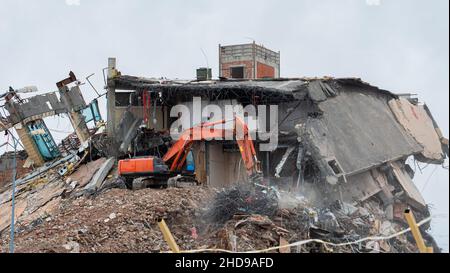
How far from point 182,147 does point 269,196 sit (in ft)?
13.8

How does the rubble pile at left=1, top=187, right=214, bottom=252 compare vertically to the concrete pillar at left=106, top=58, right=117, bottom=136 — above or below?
below

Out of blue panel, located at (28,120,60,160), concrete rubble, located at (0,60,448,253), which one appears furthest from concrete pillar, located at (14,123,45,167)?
concrete rubble, located at (0,60,448,253)

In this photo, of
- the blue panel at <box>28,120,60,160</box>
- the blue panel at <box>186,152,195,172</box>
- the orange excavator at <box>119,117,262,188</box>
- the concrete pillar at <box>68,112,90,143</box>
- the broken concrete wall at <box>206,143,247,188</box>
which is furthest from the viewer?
the blue panel at <box>28,120,60,160</box>

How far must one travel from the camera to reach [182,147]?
18453 mm

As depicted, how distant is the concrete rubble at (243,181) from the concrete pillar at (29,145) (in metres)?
0.30

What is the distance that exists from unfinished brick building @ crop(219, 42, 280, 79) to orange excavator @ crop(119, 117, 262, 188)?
11393 mm

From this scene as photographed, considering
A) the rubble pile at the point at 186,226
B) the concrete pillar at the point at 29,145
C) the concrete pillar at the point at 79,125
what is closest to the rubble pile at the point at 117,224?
the rubble pile at the point at 186,226

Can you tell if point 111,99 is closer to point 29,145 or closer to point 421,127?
point 29,145

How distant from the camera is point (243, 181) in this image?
17844mm

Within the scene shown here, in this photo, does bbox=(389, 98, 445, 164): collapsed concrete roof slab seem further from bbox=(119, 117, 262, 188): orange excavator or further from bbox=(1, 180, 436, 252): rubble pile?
bbox=(119, 117, 262, 188): orange excavator

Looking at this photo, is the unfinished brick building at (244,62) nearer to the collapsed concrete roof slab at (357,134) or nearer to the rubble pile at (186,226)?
the collapsed concrete roof slab at (357,134)

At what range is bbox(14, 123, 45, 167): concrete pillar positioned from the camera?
2586 centimetres

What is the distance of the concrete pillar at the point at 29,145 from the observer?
25859mm
